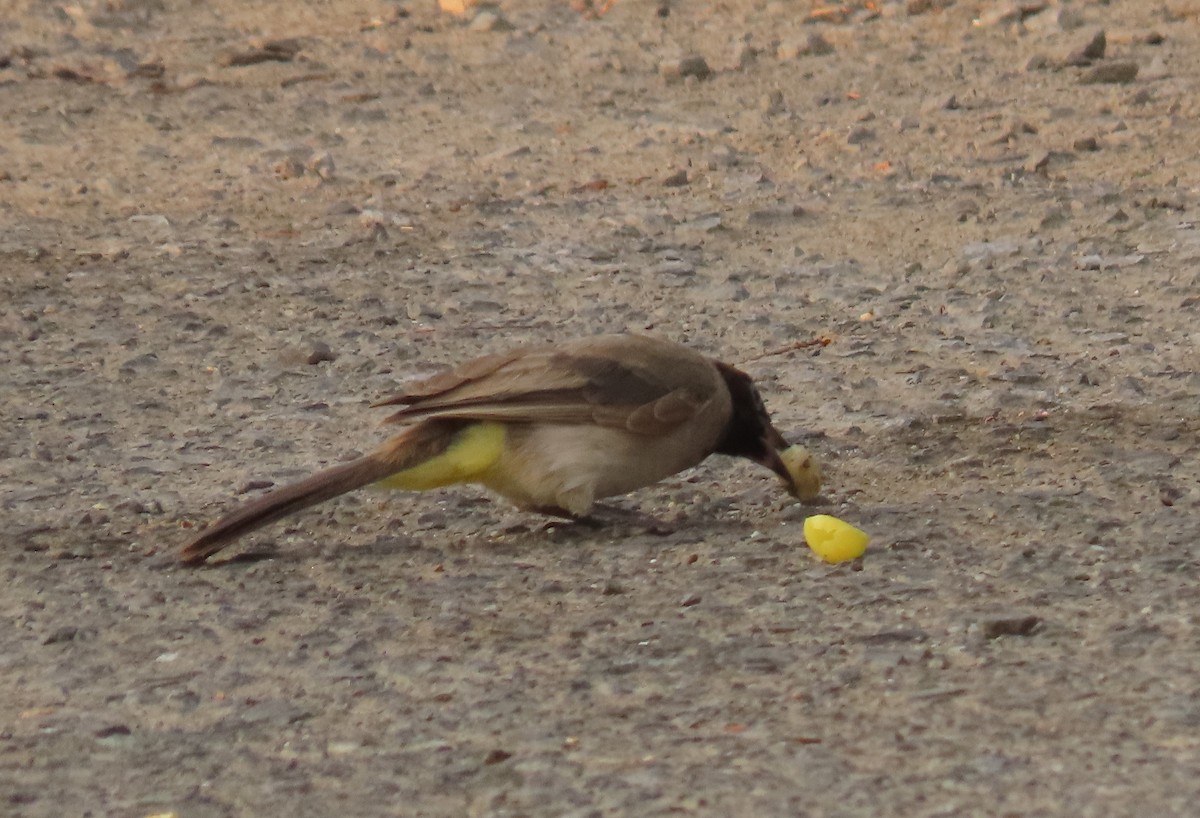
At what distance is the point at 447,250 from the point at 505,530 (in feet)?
10.0

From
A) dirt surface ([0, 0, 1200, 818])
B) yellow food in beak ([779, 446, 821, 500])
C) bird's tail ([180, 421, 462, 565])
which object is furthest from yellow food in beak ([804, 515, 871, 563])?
bird's tail ([180, 421, 462, 565])

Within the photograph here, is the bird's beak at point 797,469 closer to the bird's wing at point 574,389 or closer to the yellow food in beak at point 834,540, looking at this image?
the bird's wing at point 574,389

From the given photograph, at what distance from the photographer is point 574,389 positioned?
5.73m

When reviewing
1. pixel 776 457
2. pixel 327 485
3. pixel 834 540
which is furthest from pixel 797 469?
pixel 327 485

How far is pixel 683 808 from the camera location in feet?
12.8

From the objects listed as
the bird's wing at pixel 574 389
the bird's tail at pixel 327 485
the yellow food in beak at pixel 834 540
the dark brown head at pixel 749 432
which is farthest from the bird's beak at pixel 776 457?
the bird's tail at pixel 327 485

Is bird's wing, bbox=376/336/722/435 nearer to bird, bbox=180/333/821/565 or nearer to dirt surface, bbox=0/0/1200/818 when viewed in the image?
bird, bbox=180/333/821/565

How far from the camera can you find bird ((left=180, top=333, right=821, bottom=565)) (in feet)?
18.3

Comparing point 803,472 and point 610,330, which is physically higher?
point 803,472

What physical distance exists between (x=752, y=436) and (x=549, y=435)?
27.1 inches

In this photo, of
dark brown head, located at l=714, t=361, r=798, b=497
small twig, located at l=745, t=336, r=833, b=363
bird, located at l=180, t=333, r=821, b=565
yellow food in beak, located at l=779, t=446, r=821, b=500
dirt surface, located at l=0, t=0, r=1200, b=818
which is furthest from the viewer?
small twig, located at l=745, t=336, r=833, b=363

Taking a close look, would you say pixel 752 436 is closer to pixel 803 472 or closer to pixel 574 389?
pixel 803 472

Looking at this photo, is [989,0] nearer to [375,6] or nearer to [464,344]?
[375,6]

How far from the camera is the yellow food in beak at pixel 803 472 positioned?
5.86m
